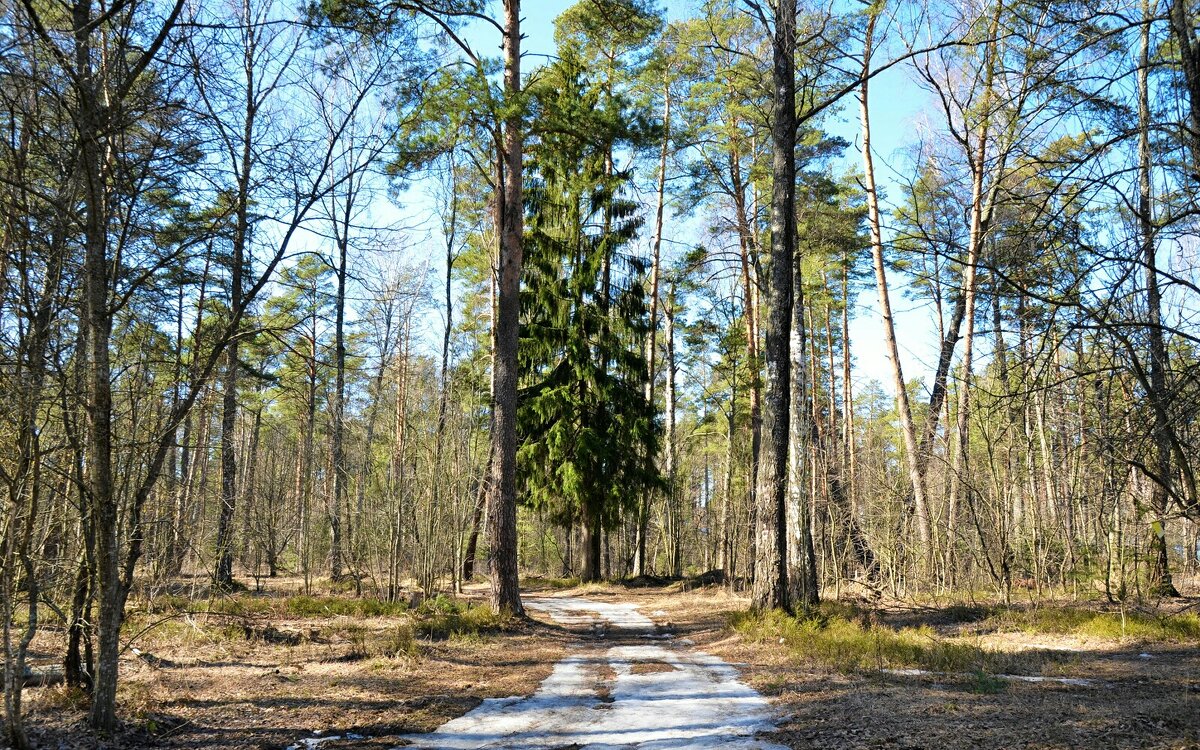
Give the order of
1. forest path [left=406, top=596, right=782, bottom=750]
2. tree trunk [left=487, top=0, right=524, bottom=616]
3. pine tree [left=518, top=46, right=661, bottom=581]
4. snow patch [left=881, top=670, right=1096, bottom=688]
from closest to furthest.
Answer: forest path [left=406, top=596, right=782, bottom=750]
snow patch [left=881, top=670, right=1096, bottom=688]
tree trunk [left=487, top=0, right=524, bottom=616]
pine tree [left=518, top=46, right=661, bottom=581]

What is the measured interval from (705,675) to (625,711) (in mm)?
1683

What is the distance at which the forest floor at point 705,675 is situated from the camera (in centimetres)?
462

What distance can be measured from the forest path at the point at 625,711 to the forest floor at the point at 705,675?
51 millimetres

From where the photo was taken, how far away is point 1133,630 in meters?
8.17

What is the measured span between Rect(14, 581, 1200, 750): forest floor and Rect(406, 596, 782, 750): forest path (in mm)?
51

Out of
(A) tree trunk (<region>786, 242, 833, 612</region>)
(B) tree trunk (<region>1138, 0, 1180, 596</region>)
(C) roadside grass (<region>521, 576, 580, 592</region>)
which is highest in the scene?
(B) tree trunk (<region>1138, 0, 1180, 596</region>)

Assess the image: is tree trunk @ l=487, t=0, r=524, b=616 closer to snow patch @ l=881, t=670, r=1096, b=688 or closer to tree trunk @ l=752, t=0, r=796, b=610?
tree trunk @ l=752, t=0, r=796, b=610

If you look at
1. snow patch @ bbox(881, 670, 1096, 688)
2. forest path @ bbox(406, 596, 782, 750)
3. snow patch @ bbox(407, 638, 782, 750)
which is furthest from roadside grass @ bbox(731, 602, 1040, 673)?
snow patch @ bbox(407, 638, 782, 750)

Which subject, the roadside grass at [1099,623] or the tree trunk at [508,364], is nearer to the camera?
the roadside grass at [1099,623]

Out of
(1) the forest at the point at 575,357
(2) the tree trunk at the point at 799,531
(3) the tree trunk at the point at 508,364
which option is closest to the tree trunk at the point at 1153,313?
(1) the forest at the point at 575,357

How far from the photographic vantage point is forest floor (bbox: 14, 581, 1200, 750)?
15.1ft

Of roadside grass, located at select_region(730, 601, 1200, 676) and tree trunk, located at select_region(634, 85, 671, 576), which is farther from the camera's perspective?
tree trunk, located at select_region(634, 85, 671, 576)

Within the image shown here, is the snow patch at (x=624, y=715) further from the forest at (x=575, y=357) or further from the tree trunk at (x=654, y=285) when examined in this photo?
the tree trunk at (x=654, y=285)

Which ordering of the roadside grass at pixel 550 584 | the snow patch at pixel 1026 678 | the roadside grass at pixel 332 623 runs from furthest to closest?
1. the roadside grass at pixel 550 584
2. the roadside grass at pixel 332 623
3. the snow patch at pixel 1026 678
